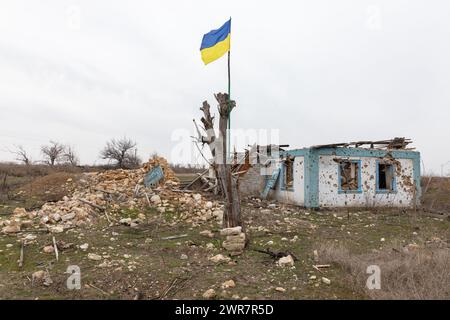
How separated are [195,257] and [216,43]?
5.91 metres

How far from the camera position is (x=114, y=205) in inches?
443

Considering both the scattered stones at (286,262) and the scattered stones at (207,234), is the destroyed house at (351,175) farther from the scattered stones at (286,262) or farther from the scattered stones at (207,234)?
the scattered stones at (286,262)

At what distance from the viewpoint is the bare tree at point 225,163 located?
27.0 ft

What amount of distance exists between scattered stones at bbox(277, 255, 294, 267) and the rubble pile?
14.2 feet

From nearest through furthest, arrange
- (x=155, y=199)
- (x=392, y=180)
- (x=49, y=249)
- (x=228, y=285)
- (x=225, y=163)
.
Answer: (x=228, y=285) < (x=49, y=249) < (x=225, y=163) < (x=155, y=199) < (x=392, y=180)

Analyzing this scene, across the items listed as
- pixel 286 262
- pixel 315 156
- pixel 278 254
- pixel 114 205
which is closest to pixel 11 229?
pixel 114 205

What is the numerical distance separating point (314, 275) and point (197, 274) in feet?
6.25

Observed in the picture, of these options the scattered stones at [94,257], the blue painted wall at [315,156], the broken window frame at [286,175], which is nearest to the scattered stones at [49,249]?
the scattered stones at [94,257]

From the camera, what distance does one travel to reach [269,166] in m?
17.5

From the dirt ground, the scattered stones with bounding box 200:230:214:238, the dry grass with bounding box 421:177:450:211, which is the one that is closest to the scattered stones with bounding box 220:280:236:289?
the dirt ground

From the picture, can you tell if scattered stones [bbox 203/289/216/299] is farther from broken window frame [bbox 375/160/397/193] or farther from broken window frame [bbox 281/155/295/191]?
broken window frame [bbox 375/160/397/193]

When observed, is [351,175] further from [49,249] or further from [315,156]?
[49,249]

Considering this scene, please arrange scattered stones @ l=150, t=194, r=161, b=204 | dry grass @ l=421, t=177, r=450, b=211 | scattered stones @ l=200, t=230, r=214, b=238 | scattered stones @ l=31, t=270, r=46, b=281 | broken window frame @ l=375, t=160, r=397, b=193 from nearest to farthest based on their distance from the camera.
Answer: scattered stones @ l=31, t=270, r=46, b=281 → scattered stones @ l=200, t=230, r=214, b=238 → scattered stones @ l=150, t=194, r=161, b=204 → broken window frame @ l=375, t=160, r=397, b=193 → dry grass @ l=421, t=177, r=450, b=211

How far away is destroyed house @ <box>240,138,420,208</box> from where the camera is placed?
46.7ft
